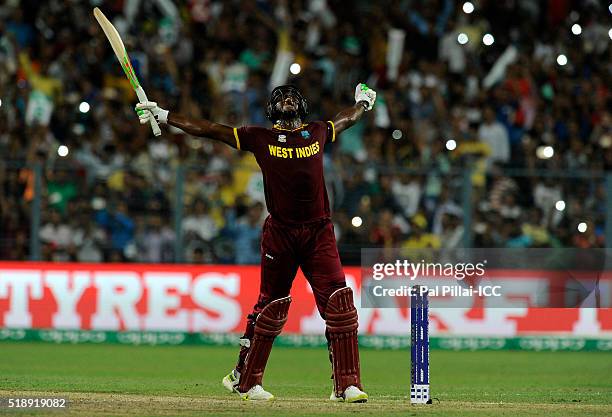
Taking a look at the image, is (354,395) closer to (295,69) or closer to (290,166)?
(290,166)

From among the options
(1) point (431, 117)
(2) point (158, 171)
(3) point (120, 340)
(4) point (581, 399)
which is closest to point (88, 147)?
(2) point (158, 171)

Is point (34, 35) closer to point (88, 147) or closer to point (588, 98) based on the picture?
point (88, 147)

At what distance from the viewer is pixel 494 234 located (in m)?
18.6

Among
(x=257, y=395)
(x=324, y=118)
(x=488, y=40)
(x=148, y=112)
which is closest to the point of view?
(x=148, y=112)

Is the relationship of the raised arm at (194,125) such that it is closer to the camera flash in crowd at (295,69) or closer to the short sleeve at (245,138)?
the short sleeve at (245,138)

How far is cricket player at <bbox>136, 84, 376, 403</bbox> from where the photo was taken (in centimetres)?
1099

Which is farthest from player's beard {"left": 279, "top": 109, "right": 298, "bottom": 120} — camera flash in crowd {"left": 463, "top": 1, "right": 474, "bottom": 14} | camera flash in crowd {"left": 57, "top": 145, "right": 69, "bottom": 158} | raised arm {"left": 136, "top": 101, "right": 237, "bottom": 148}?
camera flash in crowd {"left": 463, "top": 1, "right": 474, "bottom": 14}

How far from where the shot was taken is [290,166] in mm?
10969

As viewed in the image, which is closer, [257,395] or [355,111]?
[257,395]

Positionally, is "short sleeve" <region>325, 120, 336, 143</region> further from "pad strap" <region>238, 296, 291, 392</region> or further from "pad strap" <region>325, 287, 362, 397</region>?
"pad strap" <region>238, 296, 291, 392</region>

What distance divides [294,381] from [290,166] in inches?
153

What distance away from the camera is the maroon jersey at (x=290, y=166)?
10977 mm

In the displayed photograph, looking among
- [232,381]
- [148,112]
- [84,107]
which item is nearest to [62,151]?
[84,107]

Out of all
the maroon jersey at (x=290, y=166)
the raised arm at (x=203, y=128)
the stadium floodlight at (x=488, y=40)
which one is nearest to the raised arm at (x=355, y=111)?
the maroon jersey at (x=290, y=166)
